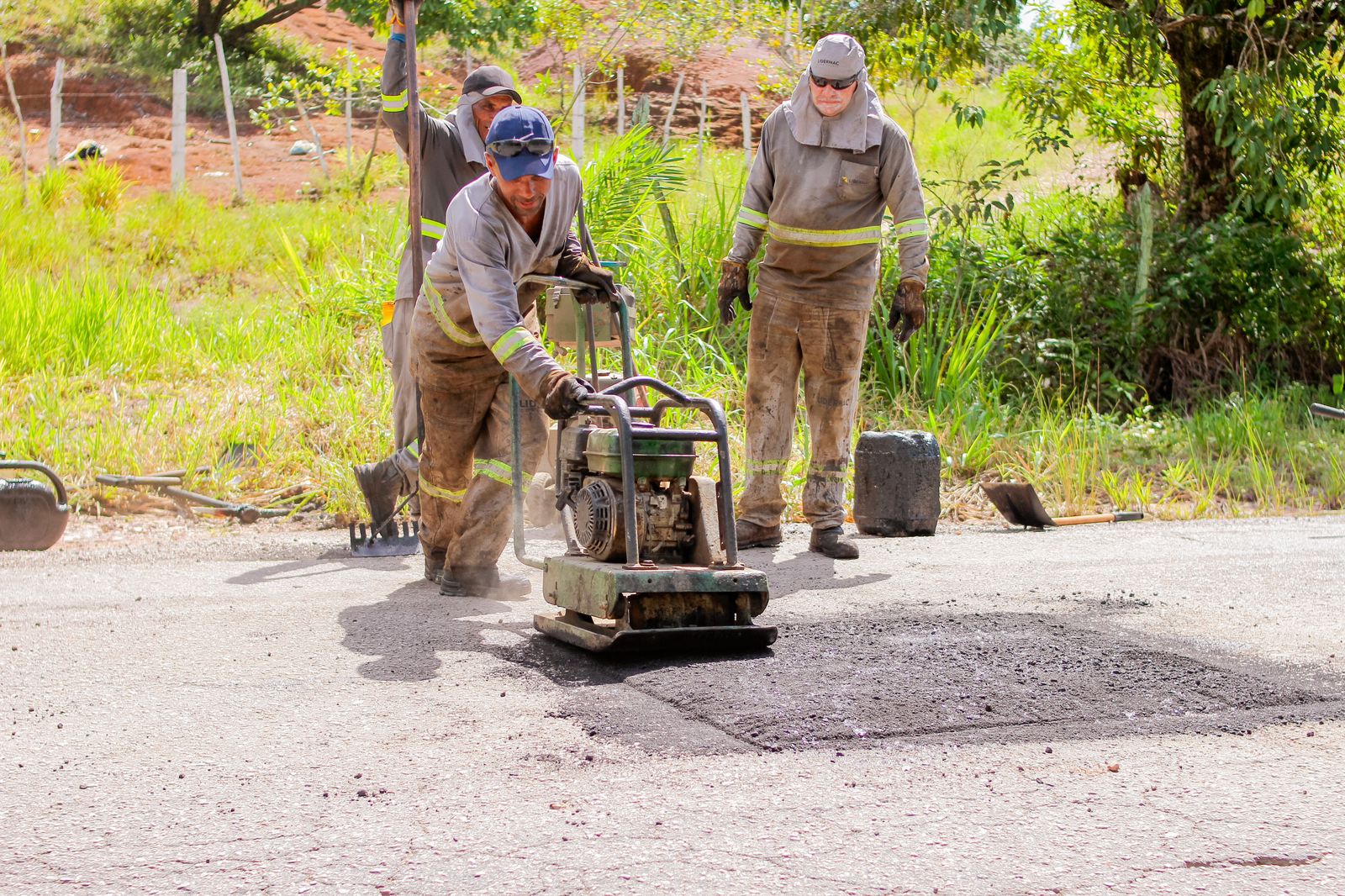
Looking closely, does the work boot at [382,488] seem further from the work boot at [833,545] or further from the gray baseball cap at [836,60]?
the gray baseball cap at [836,60]

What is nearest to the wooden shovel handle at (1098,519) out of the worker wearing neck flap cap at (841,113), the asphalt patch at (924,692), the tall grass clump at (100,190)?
the worker wearing neck flap cap at (841,113)

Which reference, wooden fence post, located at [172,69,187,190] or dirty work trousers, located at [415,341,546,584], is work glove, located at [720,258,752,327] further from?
wooden fence post, located at [172,69,187,190]

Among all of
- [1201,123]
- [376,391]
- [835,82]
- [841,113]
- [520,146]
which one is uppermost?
[1201,123]

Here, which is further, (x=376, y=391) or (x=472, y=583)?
(x=376, y=391)

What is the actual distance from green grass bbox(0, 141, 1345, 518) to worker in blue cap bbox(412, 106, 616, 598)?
219cm

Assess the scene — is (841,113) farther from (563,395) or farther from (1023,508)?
(563,395)

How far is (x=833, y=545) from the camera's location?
21.3 feet

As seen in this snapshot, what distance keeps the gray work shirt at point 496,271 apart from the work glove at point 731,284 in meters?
1.52

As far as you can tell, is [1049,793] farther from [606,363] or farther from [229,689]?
[606,363]

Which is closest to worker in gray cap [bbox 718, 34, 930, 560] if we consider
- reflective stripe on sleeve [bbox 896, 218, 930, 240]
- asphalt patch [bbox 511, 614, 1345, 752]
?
reflective stripe on sleeve [bbox 896, 218, 930, 240]

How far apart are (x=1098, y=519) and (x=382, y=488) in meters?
3.89

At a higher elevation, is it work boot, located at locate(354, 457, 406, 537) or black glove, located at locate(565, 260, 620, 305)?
black glove, located at locate(565, 260, 620, 305)

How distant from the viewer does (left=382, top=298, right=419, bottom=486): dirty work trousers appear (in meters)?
6.30

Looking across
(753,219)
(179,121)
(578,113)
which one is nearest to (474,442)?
(753,219)
